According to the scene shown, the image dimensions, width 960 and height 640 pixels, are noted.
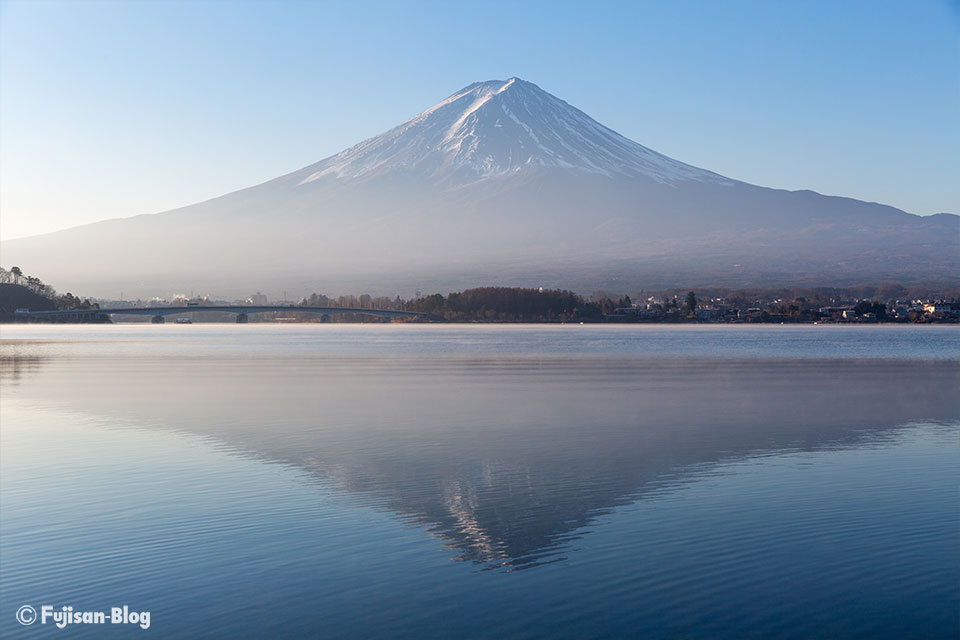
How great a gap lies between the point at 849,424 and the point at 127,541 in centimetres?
1510

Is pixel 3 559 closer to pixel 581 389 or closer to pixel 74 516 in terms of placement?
pixel 74 516

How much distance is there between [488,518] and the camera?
10.8m

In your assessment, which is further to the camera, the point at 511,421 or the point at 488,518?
the point at 511,421

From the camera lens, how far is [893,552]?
368 inches

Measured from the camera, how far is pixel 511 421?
1984 centimetres

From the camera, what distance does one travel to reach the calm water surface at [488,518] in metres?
7.71

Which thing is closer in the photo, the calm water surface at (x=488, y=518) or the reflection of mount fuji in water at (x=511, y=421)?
the calm water surface at (x=488, y=518)

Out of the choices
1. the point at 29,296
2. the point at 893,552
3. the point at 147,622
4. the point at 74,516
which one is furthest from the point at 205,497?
the point at 29,296

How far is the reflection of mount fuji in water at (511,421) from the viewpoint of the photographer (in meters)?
11.7

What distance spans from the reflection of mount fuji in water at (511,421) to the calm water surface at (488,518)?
0.33 feet

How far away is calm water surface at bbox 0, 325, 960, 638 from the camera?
771 cm

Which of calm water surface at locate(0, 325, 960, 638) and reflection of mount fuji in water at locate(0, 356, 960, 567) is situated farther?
reflection of mount fuji in water at locate(0, 356, 960, 567)

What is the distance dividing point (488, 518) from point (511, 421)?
9.09 metres

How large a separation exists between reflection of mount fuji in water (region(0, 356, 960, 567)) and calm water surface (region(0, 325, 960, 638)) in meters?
0.10
